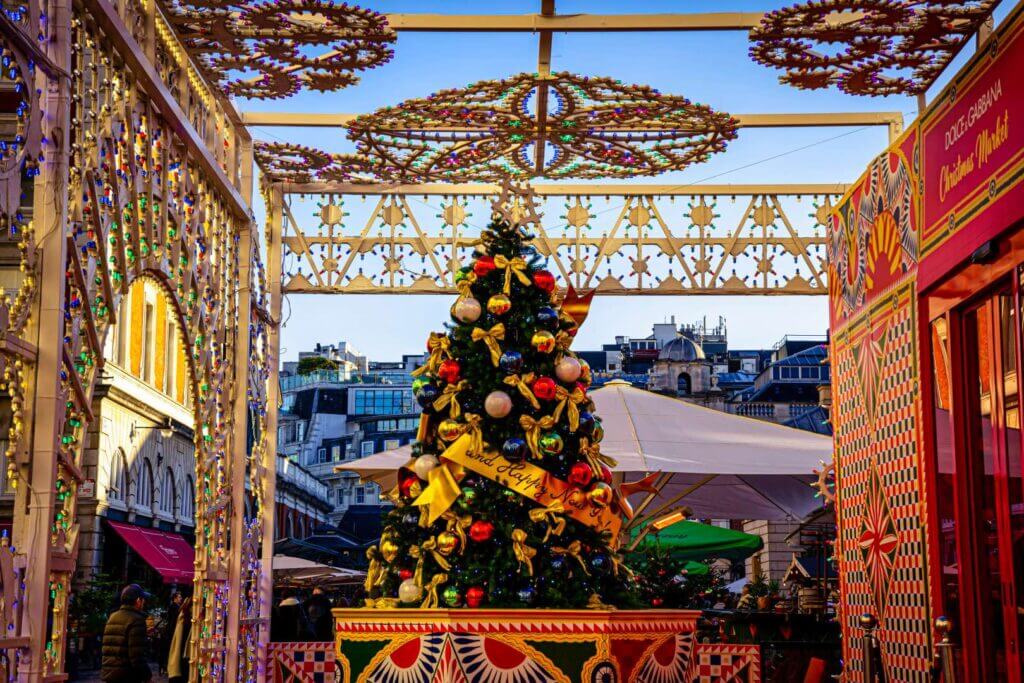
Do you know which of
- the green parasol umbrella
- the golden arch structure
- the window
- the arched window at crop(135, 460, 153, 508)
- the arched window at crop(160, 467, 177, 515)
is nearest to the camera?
the golden arch structure

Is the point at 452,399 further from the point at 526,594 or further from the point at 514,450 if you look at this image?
the point at 526,594

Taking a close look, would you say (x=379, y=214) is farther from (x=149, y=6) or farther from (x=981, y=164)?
(x=981, y=164)

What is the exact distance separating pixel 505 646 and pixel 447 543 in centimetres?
76

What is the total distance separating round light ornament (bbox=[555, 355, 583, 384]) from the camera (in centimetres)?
804

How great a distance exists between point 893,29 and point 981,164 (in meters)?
2.58

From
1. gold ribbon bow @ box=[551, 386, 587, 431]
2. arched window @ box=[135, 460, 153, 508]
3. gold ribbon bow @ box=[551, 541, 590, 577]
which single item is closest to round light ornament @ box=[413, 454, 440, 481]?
gold ribbon bow @ box=[551, 386, 587, 431]

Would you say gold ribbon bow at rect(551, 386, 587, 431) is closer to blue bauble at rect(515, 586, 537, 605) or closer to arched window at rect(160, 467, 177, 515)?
blue bauble at rect(515, 586, 537, 605)

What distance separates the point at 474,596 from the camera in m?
7.57

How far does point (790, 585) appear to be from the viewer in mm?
18891

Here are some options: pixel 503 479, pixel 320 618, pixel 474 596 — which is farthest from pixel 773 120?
pixel 320 618

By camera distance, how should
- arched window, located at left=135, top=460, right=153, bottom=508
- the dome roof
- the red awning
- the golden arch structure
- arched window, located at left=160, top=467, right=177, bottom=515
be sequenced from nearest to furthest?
the golden arch structure → the red awning → arched window, located at left=135, top=460, right=153, bottom=508 → arched window, located at left=160, top=467, right=177, bottom=515 → the dome roof

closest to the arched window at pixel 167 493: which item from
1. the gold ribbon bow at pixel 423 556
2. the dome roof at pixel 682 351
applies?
the gold ribbon bow at pixel 423 556

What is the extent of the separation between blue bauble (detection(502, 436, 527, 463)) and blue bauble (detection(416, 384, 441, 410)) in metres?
0.62

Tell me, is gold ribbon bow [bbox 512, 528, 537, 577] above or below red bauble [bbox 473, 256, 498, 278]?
below
